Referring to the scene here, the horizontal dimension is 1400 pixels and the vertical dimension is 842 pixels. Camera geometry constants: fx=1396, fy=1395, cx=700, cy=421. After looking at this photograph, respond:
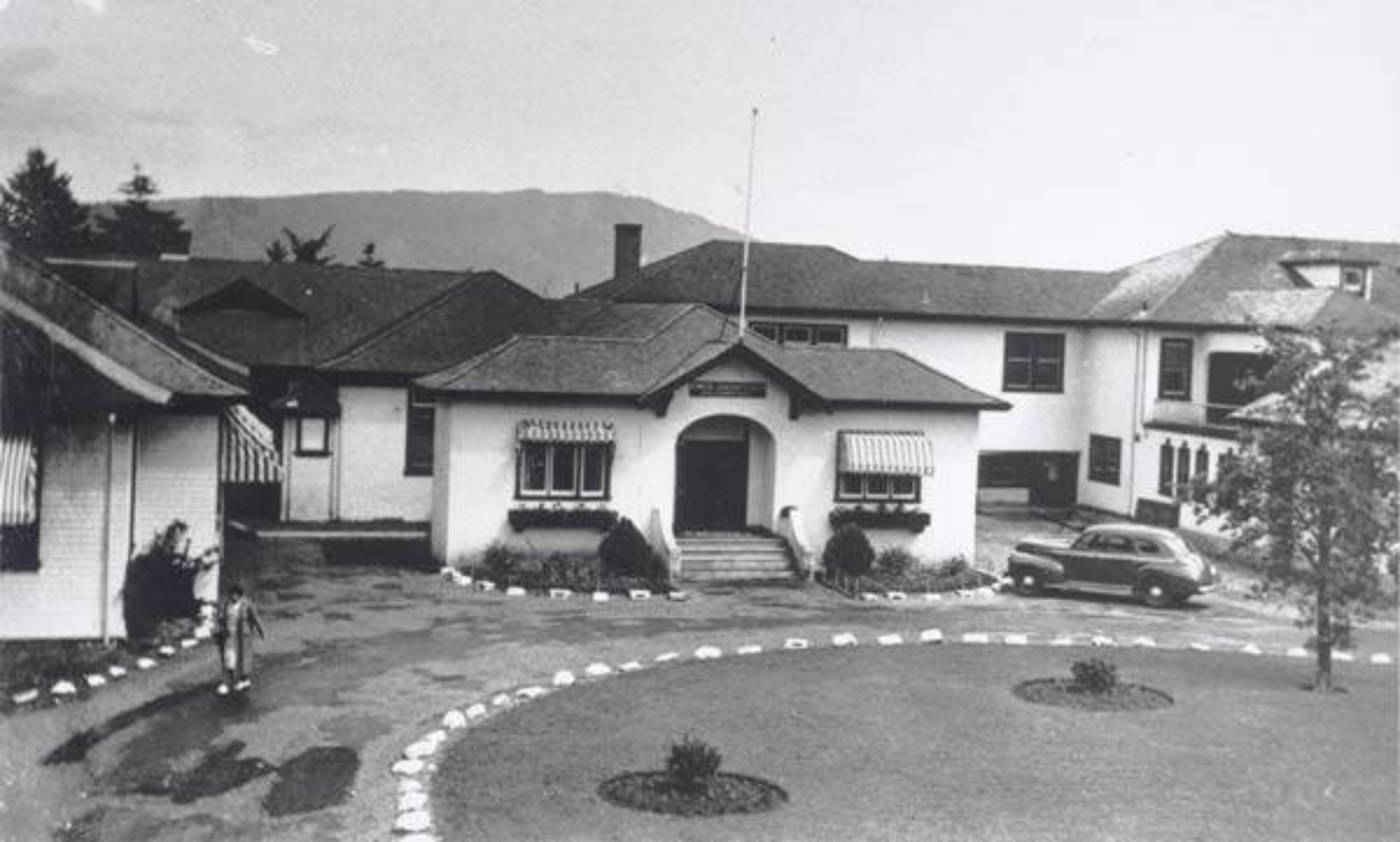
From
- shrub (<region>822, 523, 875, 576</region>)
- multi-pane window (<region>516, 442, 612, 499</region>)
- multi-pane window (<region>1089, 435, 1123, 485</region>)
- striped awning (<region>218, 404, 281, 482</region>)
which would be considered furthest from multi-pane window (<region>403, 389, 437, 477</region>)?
multi-pane window (<region>1089, 435, 1123, 485</region>)

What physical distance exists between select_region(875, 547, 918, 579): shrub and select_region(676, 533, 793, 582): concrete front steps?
2137 millimetres

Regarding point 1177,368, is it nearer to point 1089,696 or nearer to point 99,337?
point 1089,696

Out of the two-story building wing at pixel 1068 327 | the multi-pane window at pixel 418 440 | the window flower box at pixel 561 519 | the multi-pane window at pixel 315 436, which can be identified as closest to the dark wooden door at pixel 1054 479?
the two-story building wing at pixel 1068 327

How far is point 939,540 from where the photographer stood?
34281 millimetres

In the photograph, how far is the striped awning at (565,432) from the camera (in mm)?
31625

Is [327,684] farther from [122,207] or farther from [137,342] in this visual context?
[122,207]

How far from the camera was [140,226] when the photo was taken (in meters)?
75.0

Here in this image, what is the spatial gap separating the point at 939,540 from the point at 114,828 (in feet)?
78.3

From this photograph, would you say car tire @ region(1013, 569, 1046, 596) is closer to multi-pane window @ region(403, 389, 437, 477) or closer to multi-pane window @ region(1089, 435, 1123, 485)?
multi-pane window @ region(1089, 435, 1123, 485)

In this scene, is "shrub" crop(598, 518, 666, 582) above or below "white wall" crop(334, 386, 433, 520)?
below

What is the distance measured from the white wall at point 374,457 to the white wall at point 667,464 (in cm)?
559

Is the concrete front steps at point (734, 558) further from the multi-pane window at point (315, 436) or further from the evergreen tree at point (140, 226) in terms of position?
the evergreen tree at point (140, 226)

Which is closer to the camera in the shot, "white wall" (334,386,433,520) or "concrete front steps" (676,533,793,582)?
"concrete front steps" (676,533,793,582)

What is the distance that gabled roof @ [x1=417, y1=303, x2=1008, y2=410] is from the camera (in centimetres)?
3195
